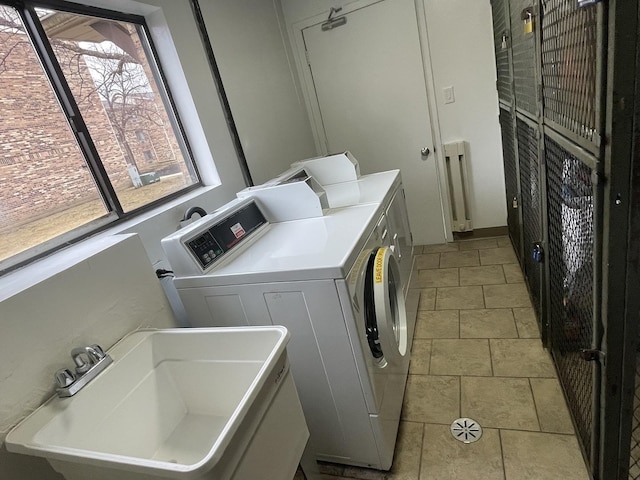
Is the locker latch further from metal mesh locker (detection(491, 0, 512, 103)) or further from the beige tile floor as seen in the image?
metal mesh locker (detection(491, 0, 512, 103))

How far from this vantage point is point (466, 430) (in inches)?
64.4

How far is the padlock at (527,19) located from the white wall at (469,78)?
144cm

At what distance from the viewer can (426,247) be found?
11.3 feet

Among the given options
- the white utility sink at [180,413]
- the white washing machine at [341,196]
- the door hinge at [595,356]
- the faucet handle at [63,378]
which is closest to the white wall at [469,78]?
the white washing machine at [341,196]

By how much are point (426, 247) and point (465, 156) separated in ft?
2.78

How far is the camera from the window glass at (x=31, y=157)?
137 centimetres

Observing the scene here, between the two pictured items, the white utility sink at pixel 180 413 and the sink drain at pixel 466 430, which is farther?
the sink drain at pixel 466 430

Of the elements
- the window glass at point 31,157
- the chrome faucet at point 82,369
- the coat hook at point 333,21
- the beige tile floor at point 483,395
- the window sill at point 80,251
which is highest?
the coat hook at point 333,21

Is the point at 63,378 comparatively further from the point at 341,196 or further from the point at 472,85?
the point at 472,85

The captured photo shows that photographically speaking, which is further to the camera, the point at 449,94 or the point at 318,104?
the point at 318,104

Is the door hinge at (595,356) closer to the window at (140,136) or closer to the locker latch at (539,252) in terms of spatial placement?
the locker latch at (539,252)

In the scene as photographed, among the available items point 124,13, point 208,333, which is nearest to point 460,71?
point 124,13

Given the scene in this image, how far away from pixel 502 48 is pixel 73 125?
2.33m

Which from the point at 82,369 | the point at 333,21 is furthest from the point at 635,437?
the point at 333,21
